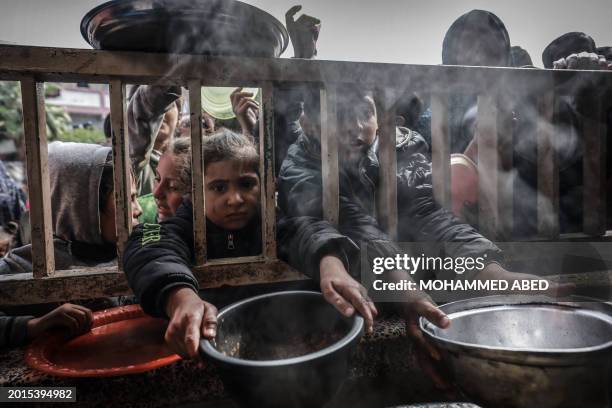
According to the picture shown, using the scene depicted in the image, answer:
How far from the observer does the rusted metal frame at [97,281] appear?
5.17ft

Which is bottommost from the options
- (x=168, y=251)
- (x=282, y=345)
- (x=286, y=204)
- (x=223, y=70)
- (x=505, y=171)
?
(x=282, y=345)

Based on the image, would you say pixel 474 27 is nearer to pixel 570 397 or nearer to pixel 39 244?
pixel 570 397

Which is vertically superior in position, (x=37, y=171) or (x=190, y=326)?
(x=37, y=171)

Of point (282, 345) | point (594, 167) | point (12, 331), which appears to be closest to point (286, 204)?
point (282, 345)

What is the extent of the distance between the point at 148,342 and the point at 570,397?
1.42 m

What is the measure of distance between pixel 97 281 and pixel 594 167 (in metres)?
2.65

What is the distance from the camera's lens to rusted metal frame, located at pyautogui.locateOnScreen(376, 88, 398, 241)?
1849 mm

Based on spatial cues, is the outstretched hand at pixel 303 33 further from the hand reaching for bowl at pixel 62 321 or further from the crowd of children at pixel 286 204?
the hand reaching for bowl at pixel 62 321

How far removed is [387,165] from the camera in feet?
6.23

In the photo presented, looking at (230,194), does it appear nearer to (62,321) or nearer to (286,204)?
(286,204)

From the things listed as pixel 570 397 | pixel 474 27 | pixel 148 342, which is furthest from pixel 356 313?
pixel 474 27

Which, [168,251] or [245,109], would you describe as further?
[245,109]

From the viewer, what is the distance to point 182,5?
1.49 m

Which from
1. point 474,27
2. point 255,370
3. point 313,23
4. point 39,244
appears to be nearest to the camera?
point 255,370
